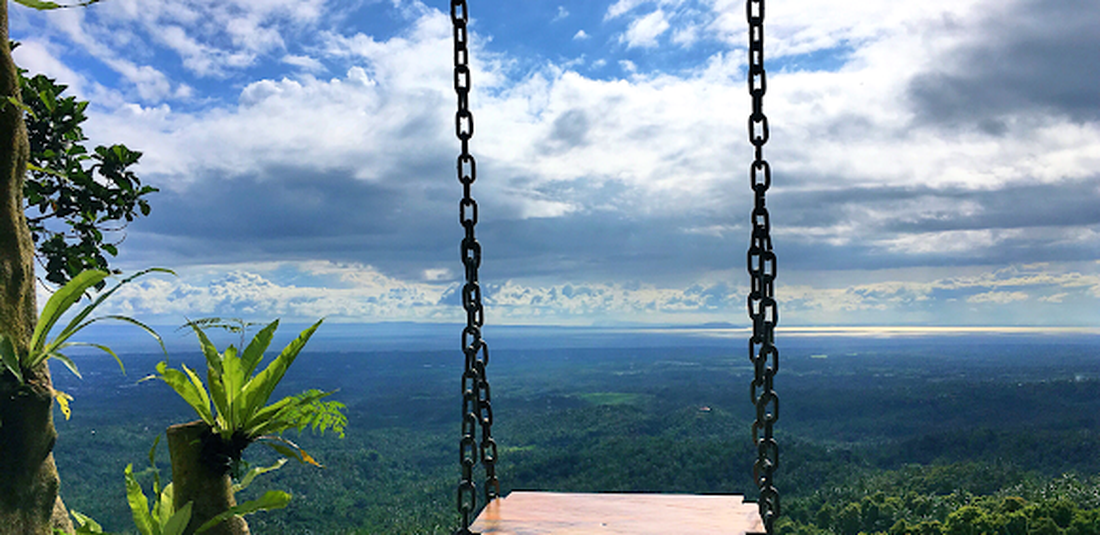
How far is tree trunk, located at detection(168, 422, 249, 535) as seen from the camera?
2303 mm

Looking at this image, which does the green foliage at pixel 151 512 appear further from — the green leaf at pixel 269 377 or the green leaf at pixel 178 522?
the green leaf at pixel 269 377

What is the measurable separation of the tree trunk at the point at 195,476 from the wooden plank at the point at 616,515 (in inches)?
40.5

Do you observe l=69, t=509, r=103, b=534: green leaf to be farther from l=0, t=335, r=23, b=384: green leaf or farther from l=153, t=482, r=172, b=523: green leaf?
l=0, t=335, r=23, b=384: green leaf

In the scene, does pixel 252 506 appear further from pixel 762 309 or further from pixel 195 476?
pixel 762 309

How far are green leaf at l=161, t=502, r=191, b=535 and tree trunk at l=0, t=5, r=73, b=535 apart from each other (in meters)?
0.48

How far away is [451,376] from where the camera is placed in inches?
2837

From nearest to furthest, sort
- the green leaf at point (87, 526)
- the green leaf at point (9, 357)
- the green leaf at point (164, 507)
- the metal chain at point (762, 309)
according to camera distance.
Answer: the metal chain at point (762, 309) < the green leaf at point (9, 357) < the green leaf at point (87, 526) < the green leaf at point (164, 507)

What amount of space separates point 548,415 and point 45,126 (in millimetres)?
47271

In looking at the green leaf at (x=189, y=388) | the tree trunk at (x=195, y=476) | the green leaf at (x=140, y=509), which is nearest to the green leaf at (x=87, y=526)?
the green leaf at (x=140, y=509)

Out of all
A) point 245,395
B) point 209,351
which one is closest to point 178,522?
point 245,395

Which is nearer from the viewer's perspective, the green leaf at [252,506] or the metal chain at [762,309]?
the metal chain at [762,309]

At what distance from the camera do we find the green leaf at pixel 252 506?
7.44 ft

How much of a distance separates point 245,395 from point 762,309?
177 cm

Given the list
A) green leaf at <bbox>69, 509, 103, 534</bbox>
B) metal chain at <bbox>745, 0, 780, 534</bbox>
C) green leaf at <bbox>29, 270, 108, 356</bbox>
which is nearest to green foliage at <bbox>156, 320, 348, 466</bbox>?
green leaf at <bbox>29, 270, 108, 356</bbox>
